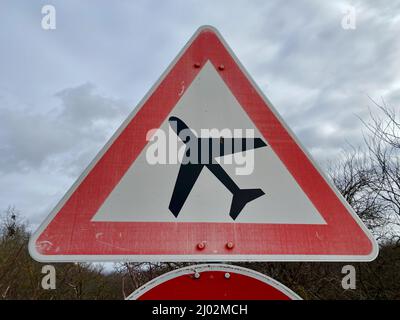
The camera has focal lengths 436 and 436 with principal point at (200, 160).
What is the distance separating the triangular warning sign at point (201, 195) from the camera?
58.3 inches

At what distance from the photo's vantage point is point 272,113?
1673 millimetres

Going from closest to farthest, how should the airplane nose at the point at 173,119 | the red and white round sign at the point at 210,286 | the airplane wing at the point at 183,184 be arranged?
1. the red and white round sign at the point at 210,286
2. the airplane wing at the point at 183,184
3. the airplane nose at the point at 173,119

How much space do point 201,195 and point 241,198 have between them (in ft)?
0.46

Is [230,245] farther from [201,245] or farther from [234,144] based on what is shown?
[234,144]

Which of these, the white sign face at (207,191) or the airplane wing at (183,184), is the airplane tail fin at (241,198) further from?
the airplane wing at (183,184)

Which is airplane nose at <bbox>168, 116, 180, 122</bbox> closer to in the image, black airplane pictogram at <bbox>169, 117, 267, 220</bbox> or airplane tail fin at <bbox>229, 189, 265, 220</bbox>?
black airplane pictogram at <bbox>169, 117, 267, 220</bbox>

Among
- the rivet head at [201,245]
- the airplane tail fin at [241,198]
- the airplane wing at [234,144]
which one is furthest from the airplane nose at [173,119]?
the rivet head at [201,245]

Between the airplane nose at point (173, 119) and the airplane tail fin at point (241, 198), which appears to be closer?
the airplane tail fin at point (241, 198)

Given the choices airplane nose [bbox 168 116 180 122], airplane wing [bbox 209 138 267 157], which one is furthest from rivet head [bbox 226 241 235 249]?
airplane nose [bbox 168 116 180 122]

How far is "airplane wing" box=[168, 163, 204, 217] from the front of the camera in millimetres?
1507

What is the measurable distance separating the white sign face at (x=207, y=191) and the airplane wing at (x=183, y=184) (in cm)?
1
